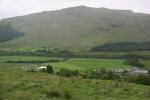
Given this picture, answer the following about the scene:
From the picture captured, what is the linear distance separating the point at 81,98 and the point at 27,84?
719 centimetres

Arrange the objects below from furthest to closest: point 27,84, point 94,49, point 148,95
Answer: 1. point 94,49
2. point 27,84
3. point 148,95

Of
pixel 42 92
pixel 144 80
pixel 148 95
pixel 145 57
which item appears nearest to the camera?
pixel 42 92

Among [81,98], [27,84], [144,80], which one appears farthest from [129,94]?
[144,80]

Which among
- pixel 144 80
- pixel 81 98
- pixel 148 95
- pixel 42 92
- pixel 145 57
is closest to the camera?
pixel 81 98

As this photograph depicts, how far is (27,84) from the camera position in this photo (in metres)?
28.0

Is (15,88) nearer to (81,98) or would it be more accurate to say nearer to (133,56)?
(81,98)

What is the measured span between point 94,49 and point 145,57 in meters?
51.2

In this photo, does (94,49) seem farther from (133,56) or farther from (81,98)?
(81,98)

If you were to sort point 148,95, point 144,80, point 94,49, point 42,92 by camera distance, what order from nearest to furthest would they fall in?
1. point 42,92
2. point 148,95
3. point 144,80
4. point 94,49

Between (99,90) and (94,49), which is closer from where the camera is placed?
(99,90)

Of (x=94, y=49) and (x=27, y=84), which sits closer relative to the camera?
(x=27, y=84)

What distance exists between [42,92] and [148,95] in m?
7.24

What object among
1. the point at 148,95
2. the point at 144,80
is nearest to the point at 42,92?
the point at 148,95

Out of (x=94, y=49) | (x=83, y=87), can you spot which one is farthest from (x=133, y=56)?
(x=83, y=87)
